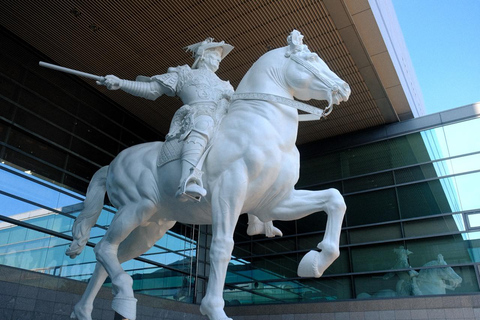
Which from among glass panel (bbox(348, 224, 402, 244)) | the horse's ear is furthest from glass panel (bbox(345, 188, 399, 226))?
the horse's ear

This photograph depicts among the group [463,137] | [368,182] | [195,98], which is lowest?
[195,98]

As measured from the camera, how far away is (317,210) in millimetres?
4547

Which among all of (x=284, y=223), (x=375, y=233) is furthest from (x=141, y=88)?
(x=284, y=223)

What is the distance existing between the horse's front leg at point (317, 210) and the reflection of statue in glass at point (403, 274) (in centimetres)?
1032

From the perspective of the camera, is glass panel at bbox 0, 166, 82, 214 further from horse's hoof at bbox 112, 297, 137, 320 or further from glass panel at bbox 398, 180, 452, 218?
glass panel at bbox 398, 180, 452, 218

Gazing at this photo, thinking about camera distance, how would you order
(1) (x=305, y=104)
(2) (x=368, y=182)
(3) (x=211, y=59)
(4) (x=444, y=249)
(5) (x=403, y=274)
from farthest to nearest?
(2) (x=368, y=182), (5) (x=403, y=274), (4) (x=444, y=249), (3) (x=211, y=59), (1) (x=305, y=104)

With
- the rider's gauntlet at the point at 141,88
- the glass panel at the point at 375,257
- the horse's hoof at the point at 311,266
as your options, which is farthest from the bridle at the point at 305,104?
the glass panel at the point at 375,257

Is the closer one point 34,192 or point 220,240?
point 220,240

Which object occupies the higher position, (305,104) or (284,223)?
(284,223)

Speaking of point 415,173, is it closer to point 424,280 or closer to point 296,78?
point 424,280

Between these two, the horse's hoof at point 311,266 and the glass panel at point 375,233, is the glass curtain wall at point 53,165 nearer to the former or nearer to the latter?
the glass panel at point 375,233

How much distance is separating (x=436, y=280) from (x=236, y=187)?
1107cm

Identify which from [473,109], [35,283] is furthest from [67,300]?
[473,109]

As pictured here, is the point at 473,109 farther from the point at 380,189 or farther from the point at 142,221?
the point at 142,221
